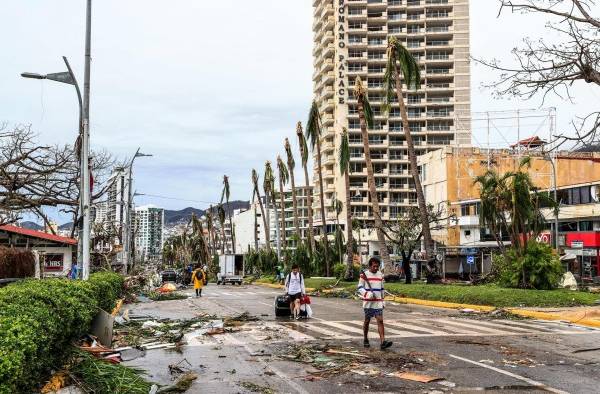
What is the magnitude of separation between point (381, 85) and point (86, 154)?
89.0m

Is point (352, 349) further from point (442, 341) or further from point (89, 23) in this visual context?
point (89, 23)

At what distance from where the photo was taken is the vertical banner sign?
104 meters

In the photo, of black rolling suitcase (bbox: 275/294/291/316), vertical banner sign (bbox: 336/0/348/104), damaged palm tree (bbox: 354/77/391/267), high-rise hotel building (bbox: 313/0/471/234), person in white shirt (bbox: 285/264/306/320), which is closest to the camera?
person in white shirt (bbox: 285/264/306/320)

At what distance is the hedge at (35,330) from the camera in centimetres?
551

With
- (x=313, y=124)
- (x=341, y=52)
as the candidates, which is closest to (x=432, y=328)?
(x=313, y=124)

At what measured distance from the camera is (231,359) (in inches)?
444

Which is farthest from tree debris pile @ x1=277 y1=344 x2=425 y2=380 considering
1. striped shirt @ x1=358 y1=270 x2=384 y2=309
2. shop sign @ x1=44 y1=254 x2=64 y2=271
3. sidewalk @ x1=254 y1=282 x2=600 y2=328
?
shop sign @ x1=44 y1=254 x2=64 y2=271

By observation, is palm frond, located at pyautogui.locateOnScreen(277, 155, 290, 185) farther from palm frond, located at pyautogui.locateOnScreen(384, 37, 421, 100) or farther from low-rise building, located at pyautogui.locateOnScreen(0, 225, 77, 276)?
low-rise building, located at pyautogui.locateOnScreen(0, 225, 77, 276)

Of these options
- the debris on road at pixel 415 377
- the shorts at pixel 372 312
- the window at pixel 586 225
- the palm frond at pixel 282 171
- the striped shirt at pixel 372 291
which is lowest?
the debris on road at pixel 415 377

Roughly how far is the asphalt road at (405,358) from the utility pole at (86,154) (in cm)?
528

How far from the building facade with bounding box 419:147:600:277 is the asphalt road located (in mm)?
29335

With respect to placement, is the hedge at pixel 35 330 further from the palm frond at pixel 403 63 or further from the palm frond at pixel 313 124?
the palm frond at pixel 313 124

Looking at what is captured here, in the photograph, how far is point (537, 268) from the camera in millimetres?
25922

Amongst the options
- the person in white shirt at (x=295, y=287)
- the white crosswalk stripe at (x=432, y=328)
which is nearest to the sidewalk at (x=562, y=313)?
the white crosswalk stripe at (x=432, y=328)
